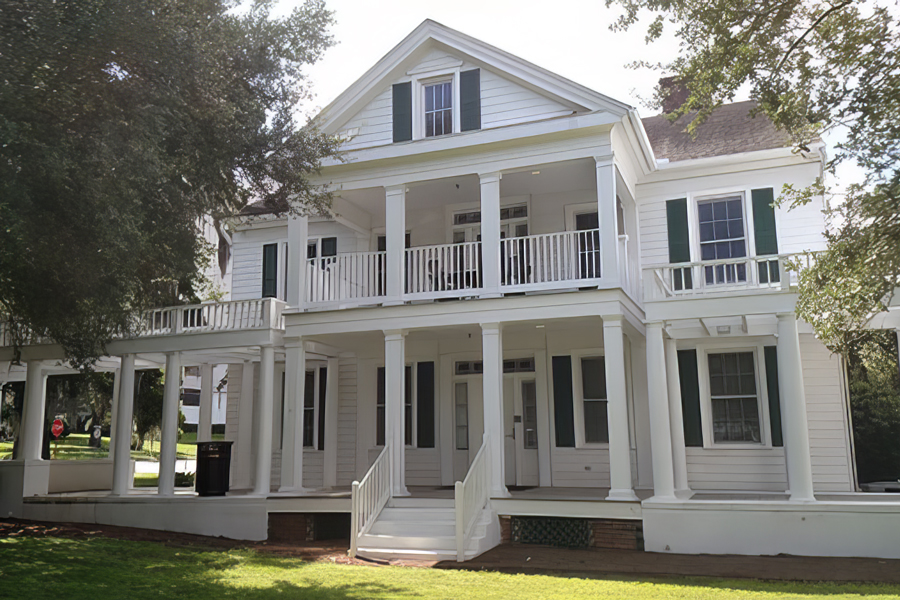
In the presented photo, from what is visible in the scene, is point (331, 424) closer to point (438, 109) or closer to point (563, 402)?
point (563, 402)

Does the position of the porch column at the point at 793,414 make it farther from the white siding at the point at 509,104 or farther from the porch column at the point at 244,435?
the porch column at the point at 244,435

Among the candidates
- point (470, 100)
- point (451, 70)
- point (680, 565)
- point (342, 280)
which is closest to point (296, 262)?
point (342, 280)

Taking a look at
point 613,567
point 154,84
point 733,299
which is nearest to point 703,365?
point 733,299

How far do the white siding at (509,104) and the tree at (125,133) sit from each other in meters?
3.29

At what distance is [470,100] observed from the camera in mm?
14109

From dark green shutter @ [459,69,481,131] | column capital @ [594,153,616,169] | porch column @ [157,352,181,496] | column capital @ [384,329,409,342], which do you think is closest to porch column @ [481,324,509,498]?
column capital @ [384,329,409,342]

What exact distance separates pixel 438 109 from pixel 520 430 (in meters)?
6.55

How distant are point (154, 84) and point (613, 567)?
842cm

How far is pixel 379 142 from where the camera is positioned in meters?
14.6

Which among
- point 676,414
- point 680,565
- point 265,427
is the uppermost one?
point 676,414

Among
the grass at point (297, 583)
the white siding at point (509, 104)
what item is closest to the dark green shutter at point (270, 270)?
the white siding at point (509, 104)

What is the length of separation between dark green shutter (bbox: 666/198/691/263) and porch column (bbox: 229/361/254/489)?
31.3 ft

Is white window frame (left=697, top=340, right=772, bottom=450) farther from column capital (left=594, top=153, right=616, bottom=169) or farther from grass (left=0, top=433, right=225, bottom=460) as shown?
grass (left=0, top=433, right=225, bottom=460)

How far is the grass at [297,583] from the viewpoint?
8086 mm
